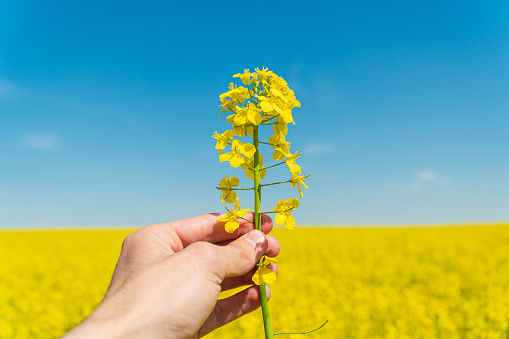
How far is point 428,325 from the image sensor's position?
212 inches

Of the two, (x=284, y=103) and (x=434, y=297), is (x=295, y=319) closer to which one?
(x=434, y=297)

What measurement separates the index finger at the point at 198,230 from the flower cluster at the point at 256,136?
0.48 meters

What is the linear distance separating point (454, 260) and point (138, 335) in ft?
31.4

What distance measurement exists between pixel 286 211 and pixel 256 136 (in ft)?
1.46

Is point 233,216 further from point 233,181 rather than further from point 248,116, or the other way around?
point 248,116

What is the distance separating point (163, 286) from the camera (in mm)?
1866

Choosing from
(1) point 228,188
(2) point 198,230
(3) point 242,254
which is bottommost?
(3) point 242,254

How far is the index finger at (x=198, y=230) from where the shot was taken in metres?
2.53

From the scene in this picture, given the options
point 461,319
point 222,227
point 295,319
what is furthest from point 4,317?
point 461,319

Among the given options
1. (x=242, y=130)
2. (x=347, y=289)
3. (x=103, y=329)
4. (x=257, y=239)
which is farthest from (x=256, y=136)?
(x=347, y=289)

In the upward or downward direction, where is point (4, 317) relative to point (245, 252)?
downward

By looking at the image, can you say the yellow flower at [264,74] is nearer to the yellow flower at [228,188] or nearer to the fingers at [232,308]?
the yellow flower at [228,188]

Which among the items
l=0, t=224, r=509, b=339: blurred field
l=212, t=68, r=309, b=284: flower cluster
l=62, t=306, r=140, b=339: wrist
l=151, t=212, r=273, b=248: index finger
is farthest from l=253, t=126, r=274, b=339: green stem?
l=0, t=224, r=509, b=339: blurred field

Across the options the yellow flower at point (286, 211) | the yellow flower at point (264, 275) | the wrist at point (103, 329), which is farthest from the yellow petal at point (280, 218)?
the wrist at point (103, 329)
